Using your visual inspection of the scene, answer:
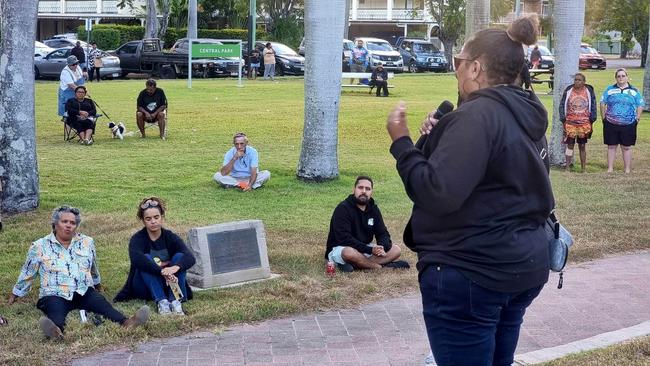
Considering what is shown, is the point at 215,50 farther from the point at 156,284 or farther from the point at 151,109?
the point at 156,284

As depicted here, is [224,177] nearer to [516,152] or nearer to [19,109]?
[19,109]

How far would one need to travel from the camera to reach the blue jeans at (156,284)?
25.2 feet

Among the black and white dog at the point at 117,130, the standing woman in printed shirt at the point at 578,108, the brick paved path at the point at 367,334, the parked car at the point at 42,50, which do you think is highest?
the parked car at the point at 42,50

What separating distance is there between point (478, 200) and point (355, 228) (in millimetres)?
5739

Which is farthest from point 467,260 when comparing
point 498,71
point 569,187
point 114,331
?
point 569,187

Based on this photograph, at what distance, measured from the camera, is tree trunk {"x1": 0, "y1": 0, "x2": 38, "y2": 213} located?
1110 cm

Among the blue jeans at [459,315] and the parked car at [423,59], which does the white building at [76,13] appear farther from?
the blue jeans at [459,315]

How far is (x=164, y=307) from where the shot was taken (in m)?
7.48

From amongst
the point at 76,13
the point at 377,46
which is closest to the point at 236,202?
the point at 377,46

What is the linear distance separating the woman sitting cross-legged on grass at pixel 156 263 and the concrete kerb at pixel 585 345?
8.83ft

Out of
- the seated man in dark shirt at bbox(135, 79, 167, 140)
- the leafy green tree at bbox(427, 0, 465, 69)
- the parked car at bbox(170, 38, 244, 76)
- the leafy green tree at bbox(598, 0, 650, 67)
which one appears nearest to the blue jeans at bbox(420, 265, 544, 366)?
the seated man in dark shirt at bbox(135, 79, 167, 140)

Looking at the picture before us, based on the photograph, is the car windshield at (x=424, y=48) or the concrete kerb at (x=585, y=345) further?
the car windshield at (x=424, y=48)

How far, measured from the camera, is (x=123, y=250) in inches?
383

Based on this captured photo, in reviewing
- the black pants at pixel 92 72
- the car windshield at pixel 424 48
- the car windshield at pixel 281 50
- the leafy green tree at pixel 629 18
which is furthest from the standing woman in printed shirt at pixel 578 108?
the leafy green tree at pixel 629 18
